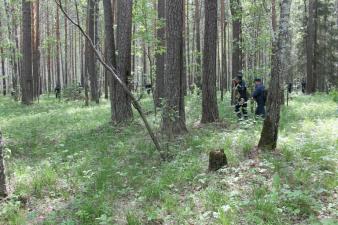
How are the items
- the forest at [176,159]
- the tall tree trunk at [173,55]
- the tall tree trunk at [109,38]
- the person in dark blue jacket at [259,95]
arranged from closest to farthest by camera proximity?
the forest at [176,159] → the tall tree trunk at [173,55] → the person in dark blue jacket at [259,95] → the tall tree trunk at [109,38]

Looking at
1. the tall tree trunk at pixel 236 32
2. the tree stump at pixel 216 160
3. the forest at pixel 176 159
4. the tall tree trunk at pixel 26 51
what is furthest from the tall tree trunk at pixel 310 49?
the tree stump at pixel 216 160

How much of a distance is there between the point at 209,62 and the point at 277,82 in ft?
14.0

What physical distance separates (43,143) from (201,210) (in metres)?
7.24

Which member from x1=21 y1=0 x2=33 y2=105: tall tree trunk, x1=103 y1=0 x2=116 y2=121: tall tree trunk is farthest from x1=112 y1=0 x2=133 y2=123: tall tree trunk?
x1=21 y1=0 x2=33 y2=105: tall tree trunk

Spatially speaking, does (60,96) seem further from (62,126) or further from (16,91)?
(62,126)

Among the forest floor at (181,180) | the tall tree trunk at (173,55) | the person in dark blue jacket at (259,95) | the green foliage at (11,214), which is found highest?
the tall tree trunk at (173,55)


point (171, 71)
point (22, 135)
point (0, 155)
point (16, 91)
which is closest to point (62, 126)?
point (22, 135)

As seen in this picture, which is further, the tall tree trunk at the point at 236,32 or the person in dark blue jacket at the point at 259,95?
the tall tree trunk at the point at 236,32

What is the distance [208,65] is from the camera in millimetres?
12477

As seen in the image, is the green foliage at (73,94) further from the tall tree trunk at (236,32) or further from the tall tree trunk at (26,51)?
the tall tree trunk at (236,32)

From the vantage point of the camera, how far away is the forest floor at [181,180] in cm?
634

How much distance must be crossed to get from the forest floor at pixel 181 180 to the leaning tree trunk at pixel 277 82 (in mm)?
355

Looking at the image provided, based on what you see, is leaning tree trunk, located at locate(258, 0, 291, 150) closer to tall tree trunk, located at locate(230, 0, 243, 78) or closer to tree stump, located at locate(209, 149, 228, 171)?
tree stump, located at locate(209, 149, 228, 171)

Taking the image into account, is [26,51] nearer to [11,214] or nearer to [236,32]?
[236,32]
